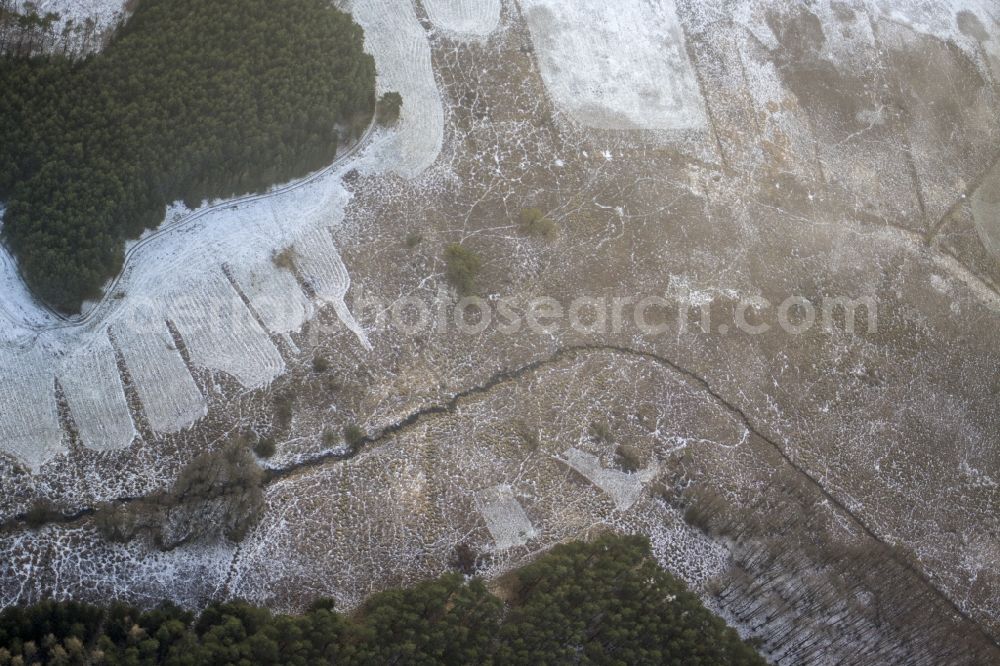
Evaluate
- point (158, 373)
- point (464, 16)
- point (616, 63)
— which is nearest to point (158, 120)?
point (158, 373)

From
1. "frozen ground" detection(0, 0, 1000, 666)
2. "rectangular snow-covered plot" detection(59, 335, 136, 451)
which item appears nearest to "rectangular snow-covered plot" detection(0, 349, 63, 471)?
"frozen ground" detection(0, 0, 1000, 666)

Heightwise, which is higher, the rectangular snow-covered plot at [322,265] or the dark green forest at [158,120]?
the dark green forest at [158,120]

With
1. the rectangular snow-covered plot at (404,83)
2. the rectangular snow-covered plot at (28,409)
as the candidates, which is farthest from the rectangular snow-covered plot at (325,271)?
the rectangular snow-covered plot at (28,409)

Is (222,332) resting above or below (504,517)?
above

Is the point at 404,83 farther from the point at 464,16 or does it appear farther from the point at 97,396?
the point at 97,396

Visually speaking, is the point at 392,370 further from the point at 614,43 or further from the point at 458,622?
the point at 614,43

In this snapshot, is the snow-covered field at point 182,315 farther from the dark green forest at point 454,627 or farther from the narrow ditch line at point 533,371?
the dark green forest at point 454,627

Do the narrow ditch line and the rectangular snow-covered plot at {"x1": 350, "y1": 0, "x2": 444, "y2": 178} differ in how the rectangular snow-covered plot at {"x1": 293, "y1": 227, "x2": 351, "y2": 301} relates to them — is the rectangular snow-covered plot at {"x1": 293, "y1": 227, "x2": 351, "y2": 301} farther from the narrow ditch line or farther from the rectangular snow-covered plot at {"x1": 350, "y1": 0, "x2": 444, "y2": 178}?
the narrow ditch line
